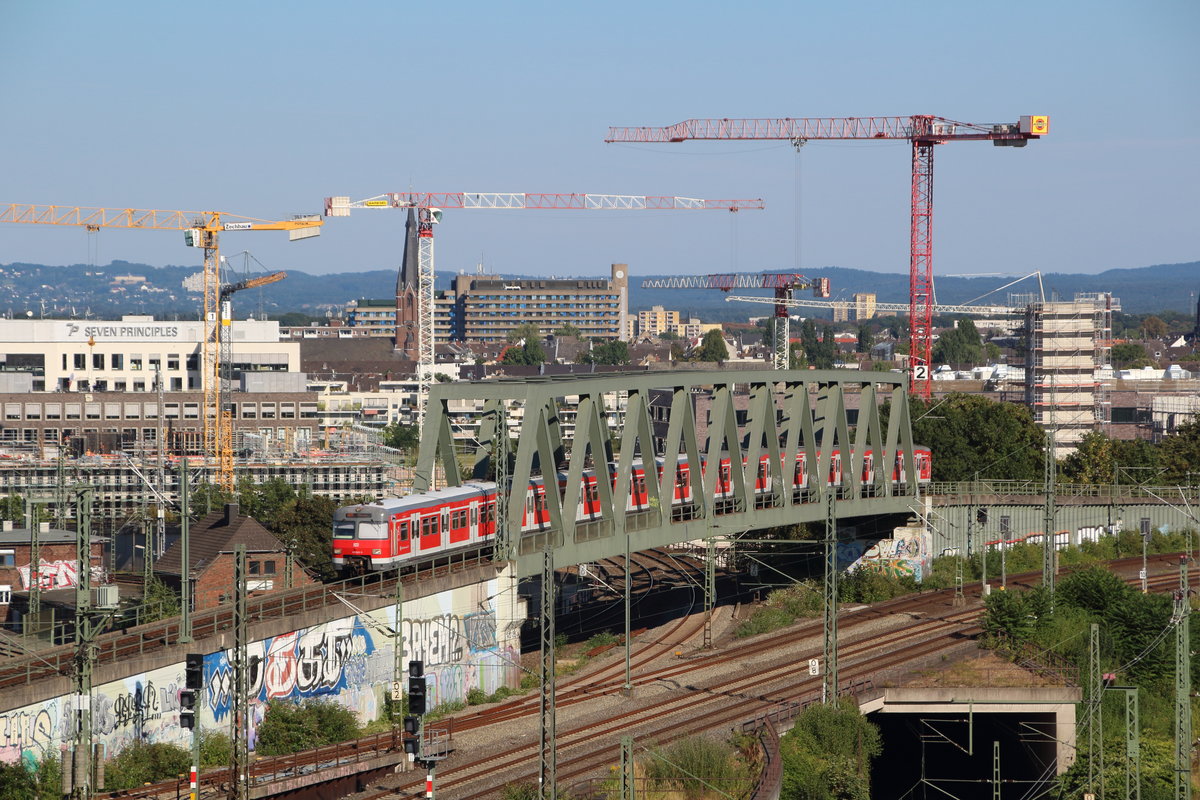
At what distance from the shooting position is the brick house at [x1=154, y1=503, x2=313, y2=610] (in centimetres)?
7112

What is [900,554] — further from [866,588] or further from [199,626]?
[199,626]

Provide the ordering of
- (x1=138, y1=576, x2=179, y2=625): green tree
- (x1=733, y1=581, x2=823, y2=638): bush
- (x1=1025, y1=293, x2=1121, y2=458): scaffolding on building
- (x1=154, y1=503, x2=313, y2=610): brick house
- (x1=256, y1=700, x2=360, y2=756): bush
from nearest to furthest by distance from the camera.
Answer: (x1=256, y1=700, x2=360, y2=756): bush → (x1=138, y1=576, x2=179, y2=625): green tree → (x1=733, y1=581, x2=823, y2=638): bush → (x1=154, y1=503, x2=313, y2=610): brick house → (x1=1025, y1=293, x2=1121, y2=458): scaffolding on building

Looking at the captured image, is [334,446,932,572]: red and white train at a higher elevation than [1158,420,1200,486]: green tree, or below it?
higher

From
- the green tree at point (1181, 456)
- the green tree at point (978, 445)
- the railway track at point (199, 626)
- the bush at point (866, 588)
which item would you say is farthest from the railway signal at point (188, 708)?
the green tree at point (1181, 456)

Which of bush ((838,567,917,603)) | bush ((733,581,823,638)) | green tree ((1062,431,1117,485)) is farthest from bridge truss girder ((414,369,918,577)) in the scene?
green tree ((1062,431,1117,485))

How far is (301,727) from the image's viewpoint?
159 ft

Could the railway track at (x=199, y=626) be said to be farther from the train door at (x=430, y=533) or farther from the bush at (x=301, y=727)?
the bush at (x=301, y=727)

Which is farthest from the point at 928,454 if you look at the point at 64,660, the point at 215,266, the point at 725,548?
the point at 215,266

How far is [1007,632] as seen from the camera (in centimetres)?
6450

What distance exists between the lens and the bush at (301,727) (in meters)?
47.9

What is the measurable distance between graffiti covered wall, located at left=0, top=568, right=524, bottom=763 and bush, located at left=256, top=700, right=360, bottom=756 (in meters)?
0.30

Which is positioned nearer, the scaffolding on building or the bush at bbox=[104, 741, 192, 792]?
the bush at bbox=[104, 741, 192, 792]

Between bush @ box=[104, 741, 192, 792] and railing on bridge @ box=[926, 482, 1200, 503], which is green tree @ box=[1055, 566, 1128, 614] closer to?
railing on bridge @ box=[926, 482, 1200, 503]

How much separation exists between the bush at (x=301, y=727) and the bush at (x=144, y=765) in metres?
3.05
